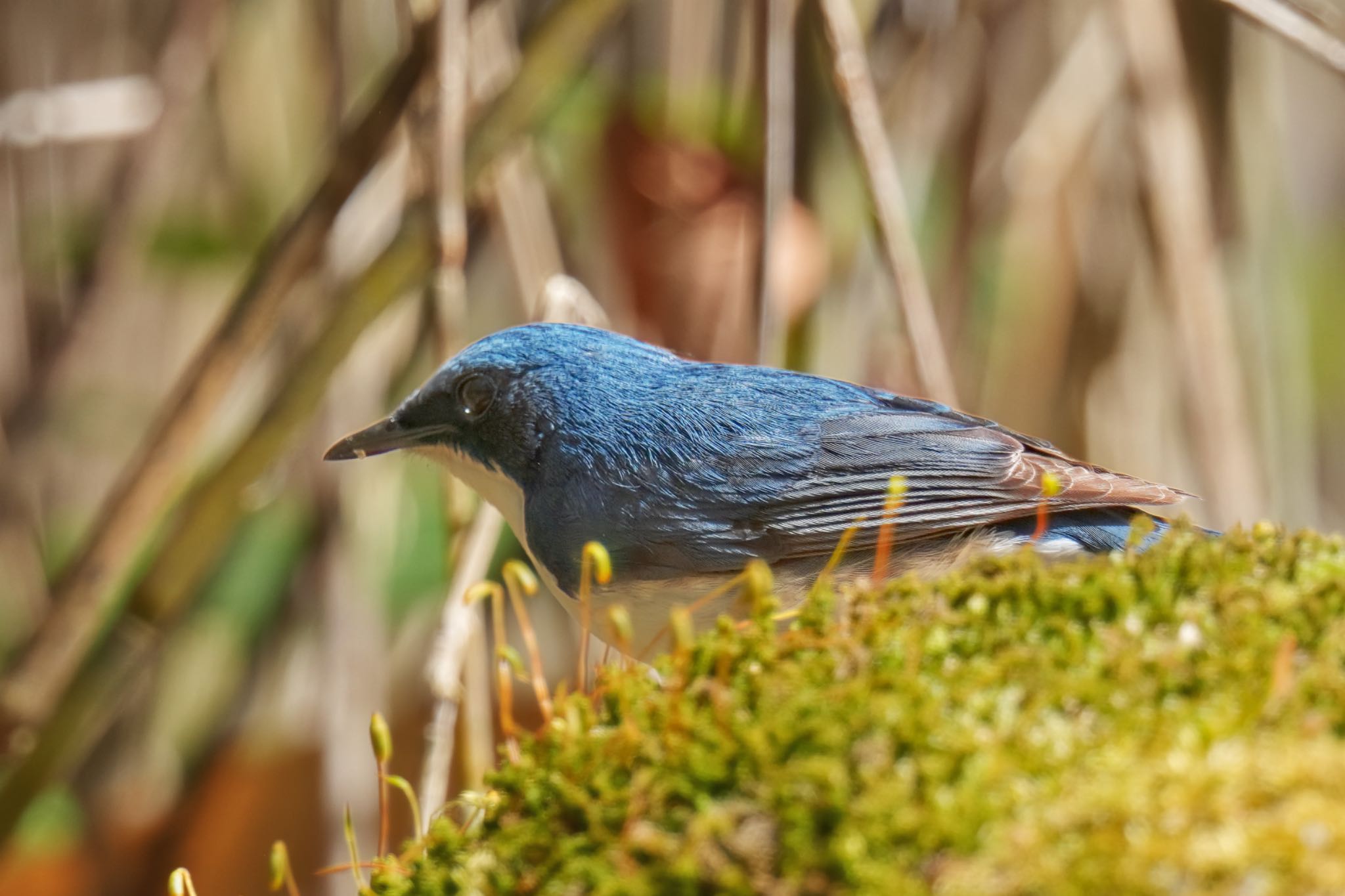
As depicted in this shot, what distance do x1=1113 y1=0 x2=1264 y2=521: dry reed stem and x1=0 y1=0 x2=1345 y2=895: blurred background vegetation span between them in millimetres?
11

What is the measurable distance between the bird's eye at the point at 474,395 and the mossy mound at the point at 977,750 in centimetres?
115

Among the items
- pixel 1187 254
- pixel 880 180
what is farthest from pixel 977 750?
pixel 1187 254

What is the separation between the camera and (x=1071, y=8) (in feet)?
13.5

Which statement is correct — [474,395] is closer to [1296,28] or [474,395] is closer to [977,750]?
[977,750]

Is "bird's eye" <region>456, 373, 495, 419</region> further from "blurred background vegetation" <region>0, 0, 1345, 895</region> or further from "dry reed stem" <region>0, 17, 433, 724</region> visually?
"blurred background vegetation" <region>0, 0, 1345, 895</region>

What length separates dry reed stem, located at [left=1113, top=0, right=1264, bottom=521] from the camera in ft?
11.0

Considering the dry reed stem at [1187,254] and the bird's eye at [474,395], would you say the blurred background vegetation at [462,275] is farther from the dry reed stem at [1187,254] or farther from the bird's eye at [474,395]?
the bird's eye at [474,395]

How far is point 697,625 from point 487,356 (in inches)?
26.9

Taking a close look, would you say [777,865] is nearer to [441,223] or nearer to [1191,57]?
[441,223]

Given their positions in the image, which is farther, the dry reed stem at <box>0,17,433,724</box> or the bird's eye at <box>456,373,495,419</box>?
the dry reed stem at <box>0,17,433,724</box>

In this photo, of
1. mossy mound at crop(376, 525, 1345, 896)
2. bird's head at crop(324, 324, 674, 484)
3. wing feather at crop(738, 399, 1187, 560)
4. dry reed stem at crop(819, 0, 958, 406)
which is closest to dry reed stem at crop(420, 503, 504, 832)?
bird's head at crop(324, 324, 674, 484)

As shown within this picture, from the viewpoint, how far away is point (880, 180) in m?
2.72

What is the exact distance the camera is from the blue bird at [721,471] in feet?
7.39

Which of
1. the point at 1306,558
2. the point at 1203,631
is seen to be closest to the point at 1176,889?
the point at 1203,631
